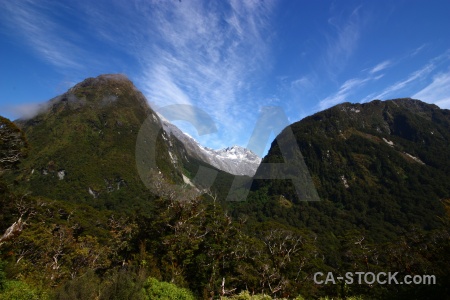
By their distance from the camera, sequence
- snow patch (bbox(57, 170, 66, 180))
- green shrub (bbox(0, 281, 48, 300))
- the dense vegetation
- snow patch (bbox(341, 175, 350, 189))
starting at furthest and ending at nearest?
1. snow patch (bbox(341, 175, 350, 189))
2. snow patch (bbox(57, 170, 66, 180))
3. the dense vegetation
4. green shrub (bbox(0, 281, 48, 300))

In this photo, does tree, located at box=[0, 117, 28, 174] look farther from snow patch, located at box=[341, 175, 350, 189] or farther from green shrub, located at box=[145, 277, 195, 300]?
snow patch, located at box=[341, 175, 350, 189]

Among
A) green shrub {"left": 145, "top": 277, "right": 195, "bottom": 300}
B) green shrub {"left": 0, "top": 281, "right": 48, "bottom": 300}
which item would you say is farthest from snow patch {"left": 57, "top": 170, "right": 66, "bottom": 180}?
green shrub {"left": 145, "top": 277, "right": 195, "bottom": 300}

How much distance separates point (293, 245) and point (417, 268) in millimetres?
12171

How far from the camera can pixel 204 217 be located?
2900 centimetres

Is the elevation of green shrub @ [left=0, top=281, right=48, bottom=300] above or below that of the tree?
below

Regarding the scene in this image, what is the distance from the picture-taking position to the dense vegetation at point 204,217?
21.2 meters

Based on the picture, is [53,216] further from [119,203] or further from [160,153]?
[160,153]

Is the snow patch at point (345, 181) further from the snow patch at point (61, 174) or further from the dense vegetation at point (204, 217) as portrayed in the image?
the snow patch at point (61, 174)

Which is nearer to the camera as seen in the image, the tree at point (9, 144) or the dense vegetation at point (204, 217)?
the dense vegetation at point (204, 217)

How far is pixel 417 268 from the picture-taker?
28016 mm

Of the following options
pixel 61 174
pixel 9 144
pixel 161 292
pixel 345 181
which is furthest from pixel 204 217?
pixel 345 181

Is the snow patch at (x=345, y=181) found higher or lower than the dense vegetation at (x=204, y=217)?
higher

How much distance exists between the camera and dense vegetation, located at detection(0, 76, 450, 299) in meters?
21.2

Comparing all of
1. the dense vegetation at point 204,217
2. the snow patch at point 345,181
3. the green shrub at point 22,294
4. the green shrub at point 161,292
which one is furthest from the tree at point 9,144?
the snow patch at point 345,181
